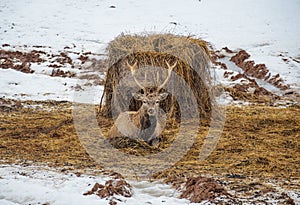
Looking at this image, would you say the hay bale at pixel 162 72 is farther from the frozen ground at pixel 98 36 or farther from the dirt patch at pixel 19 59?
the dirt patch at pixel 19 59

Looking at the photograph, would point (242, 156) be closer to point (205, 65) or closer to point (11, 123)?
point (205, 65)

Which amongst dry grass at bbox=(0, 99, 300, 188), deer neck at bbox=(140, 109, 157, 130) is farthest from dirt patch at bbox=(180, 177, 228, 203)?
deer neck at bbox=(140, 109, 157, 130)

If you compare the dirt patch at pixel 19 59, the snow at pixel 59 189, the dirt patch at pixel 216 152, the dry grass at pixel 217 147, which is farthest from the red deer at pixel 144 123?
the dirt patch at pixel 19 59

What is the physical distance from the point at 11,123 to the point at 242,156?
5189 millimetres

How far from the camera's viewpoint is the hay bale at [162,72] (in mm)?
9633

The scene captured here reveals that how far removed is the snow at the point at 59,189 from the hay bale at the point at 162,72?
11.8 ft

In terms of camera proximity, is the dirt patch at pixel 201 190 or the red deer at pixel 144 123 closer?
the dirt patch at pixel 201 190

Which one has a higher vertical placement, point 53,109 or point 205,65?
point 205,65

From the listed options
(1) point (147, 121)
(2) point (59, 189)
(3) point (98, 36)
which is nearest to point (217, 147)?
(1) point (147, 121)

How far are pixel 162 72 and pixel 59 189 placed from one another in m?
4.78

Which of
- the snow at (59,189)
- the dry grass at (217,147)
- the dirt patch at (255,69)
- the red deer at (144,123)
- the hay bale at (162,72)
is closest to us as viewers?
the snow at (59,189)

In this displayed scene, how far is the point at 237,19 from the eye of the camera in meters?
28.4

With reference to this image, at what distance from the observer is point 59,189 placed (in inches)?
218

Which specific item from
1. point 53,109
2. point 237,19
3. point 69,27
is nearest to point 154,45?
point 53,109
